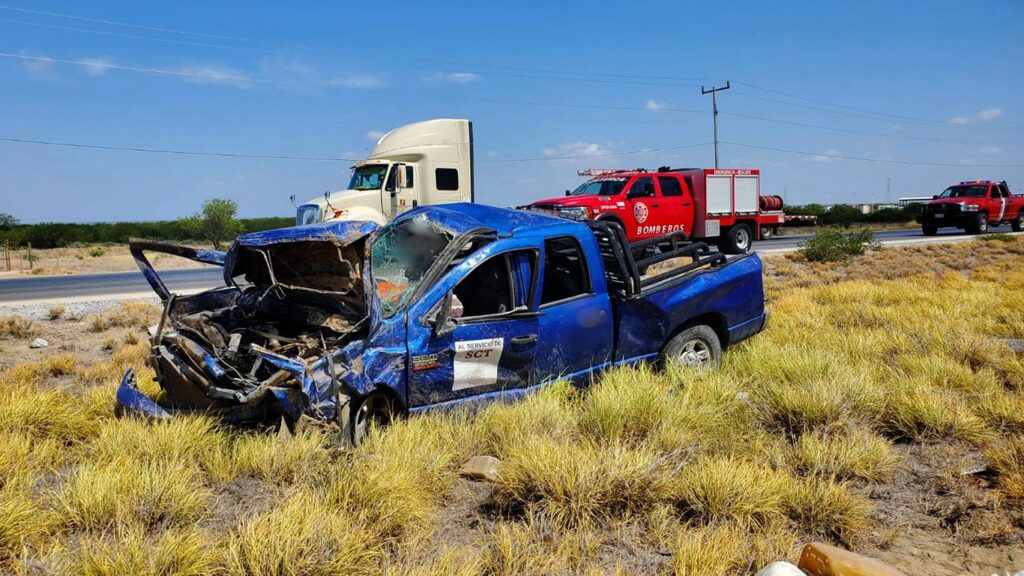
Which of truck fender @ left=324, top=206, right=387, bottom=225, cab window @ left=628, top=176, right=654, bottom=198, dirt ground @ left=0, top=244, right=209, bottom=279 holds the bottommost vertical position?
dirt ground @ left=0, top=244, right=209, bottom=279

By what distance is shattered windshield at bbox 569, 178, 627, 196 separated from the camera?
19.5 m

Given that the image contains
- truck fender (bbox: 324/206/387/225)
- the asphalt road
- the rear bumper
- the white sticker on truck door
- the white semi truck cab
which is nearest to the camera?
the white sticker on truck door

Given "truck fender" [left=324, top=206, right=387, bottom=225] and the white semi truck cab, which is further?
the white semi truck cab

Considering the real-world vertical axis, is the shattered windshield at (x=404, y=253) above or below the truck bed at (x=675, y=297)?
above

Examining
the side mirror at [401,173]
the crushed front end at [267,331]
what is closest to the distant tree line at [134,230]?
the side mirror at [401,173]

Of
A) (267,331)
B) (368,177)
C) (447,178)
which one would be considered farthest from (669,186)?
(267,331)

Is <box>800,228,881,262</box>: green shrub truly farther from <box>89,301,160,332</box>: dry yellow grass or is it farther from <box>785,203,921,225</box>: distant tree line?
<box>785,203,921,225</box>: distant tree line

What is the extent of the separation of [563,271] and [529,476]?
2739 mm

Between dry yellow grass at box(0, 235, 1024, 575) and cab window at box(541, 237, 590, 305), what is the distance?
88 cm

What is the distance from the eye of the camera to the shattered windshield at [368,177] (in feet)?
62.0

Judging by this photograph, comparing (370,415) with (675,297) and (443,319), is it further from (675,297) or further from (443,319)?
(675,297)

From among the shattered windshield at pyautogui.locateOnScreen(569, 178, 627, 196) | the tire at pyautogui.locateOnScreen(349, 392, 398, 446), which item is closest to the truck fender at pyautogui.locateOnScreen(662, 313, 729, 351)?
Answer: the tire at pyautogui.locateOnScreen(349, 392, 398, 446)

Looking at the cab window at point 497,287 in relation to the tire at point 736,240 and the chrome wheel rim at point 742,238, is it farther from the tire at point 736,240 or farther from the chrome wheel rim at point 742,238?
the chrome wheel rim at point 742,238

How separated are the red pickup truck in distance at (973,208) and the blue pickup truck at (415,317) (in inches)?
1149
